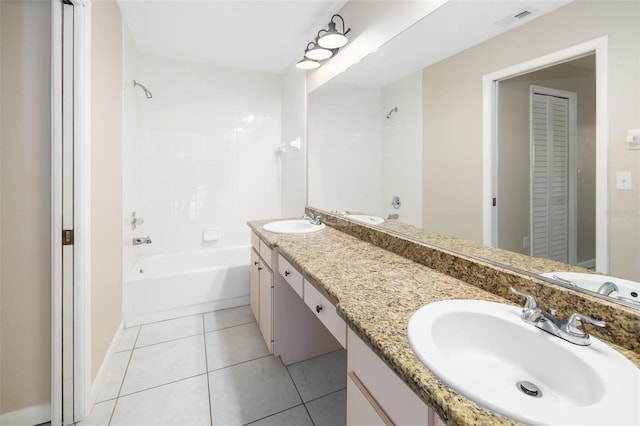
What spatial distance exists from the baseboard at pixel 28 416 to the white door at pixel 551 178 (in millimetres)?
2259

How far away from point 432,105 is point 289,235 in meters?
1.09

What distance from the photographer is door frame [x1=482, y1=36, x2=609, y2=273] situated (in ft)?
2.21

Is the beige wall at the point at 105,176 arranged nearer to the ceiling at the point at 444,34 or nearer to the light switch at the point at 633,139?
the ceiling at the point at 444,34

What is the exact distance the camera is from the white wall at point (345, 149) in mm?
1654

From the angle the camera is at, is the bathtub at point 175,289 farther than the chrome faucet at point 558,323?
Yes

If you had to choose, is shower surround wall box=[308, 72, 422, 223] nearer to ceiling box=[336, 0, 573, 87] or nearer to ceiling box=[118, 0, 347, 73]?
ceiling box=[336, 0, 573, 87]

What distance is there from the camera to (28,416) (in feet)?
4.44

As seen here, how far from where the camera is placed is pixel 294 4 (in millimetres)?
1921

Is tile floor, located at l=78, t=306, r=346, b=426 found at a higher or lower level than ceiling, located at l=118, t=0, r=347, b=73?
lower

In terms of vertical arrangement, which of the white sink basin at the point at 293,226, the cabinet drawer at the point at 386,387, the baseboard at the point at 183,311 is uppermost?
the white sink basin at the point at 293,226

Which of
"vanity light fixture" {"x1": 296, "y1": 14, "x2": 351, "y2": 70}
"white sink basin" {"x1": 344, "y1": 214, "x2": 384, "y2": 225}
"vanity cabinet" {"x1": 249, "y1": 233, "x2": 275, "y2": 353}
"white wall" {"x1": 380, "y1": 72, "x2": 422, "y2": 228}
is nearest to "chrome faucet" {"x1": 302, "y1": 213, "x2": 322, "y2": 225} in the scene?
"white sink basin" {"x1": 344, "y1": 214, "x2": 384, "y2": 225}

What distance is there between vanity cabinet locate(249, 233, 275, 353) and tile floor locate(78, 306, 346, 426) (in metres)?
0.20

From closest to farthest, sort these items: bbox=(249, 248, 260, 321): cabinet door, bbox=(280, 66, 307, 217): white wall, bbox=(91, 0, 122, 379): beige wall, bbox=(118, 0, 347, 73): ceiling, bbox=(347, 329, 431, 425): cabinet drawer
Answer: bbox=(347, 329, 431, 425): cabinet drawer < bbox=(91, 0, 122, 379): beige wall < bbox=(118, 0, 347, 73): ceiling < bbox=(249, 248, 260, 321): cabinet door < bbox=(280, 66, 307, 217): white wall

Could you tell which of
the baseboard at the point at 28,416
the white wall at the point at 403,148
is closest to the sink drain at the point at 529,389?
the white wall at the point at 403,148
